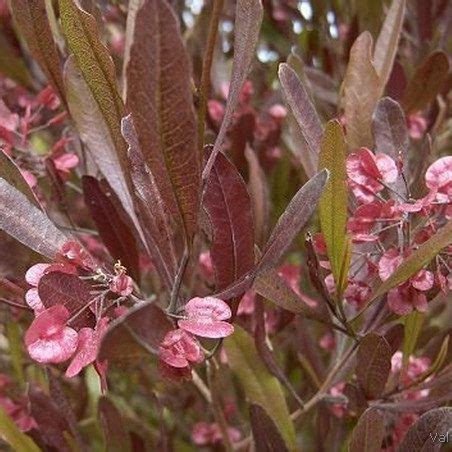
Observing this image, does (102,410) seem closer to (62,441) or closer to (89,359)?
(62,441)

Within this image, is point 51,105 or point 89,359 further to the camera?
point 51,105

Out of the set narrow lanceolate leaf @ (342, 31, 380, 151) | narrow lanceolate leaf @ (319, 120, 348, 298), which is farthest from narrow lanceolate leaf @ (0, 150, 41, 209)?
narrow lanceolate leaf @ (342, 31, 380, 151)

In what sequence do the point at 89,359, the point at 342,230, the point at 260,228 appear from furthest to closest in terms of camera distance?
the point at 260,228, the point at 342,230, the point at 89,359

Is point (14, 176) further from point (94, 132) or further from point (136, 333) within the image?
point (136, 333)

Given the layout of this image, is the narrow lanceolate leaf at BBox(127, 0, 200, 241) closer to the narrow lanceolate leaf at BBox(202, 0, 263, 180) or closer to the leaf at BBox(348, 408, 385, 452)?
the narrow lanceolate leaf at BBox(202, 0, 263, 180)

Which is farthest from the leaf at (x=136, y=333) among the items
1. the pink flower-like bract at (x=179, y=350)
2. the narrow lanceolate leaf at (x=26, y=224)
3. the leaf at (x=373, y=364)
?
the leaf at (x=373, y=364)

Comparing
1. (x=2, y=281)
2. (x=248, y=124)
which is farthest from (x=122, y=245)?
(x=248, y=124)

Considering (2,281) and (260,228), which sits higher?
(2,281)

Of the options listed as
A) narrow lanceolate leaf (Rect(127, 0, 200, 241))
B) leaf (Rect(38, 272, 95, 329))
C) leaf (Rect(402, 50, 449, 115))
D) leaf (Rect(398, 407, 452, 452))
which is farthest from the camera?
leaf (Rect(402, 50, 449, 115))
